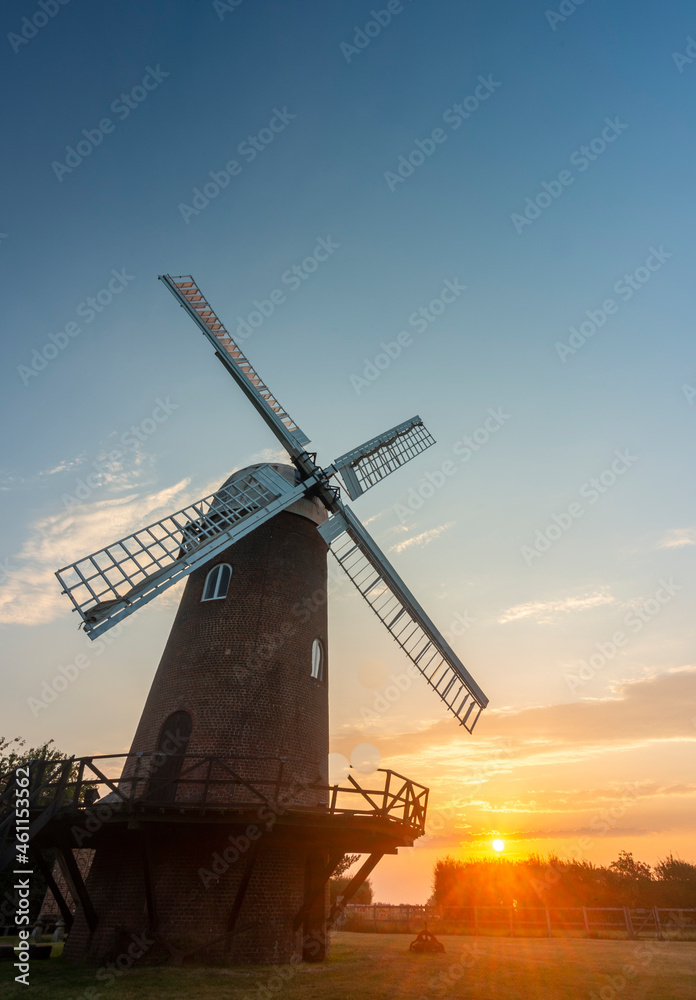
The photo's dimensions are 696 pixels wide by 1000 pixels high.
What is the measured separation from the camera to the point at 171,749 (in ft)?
41.4

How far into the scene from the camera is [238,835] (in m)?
11.2

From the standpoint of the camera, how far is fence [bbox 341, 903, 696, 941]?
22859 millimetres

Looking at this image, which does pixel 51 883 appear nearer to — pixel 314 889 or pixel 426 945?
pixel 314 889

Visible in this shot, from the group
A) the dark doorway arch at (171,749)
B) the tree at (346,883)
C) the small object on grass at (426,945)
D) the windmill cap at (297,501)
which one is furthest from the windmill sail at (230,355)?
the tree at (346,883)

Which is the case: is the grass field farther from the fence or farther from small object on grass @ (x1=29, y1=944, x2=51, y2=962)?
the fence

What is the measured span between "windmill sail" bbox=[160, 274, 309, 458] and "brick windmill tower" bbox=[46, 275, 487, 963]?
1400mm

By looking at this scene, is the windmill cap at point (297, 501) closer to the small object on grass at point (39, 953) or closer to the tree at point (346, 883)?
the small object on grass at point (39, 953)

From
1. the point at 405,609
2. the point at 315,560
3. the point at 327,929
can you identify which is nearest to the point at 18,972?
the point at 327,929

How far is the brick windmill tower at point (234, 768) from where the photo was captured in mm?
10820

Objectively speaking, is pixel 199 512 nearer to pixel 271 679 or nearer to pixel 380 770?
pixel 271 679

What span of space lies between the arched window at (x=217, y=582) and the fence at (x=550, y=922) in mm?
16294

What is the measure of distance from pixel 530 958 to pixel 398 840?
6.14 meters

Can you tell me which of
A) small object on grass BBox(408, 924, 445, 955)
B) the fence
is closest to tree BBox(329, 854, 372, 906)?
the fence

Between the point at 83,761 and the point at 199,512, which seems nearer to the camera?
the point at 83,761
